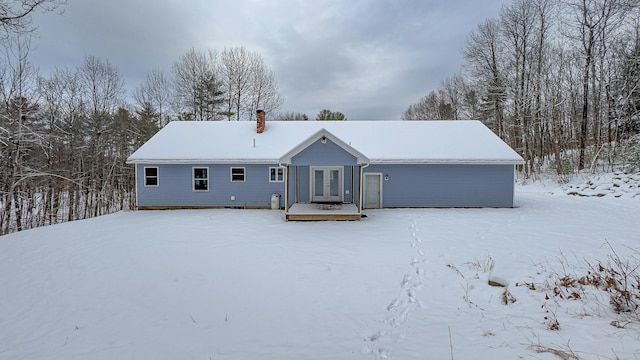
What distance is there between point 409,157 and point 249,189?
824 centimetres

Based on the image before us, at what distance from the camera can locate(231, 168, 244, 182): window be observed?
548 inches

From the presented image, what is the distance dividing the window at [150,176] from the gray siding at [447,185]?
10853 millimetres

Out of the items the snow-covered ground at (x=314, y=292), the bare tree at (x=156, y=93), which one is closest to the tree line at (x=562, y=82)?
the snow-covered ground at (x=314, y=292)

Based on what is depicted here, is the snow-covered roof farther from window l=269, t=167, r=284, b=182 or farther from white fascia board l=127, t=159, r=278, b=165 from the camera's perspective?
window l=269, t=167, r=284, b=182

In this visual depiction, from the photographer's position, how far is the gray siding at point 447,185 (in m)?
13.8

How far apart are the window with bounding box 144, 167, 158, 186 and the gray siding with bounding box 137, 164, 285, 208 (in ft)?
0.61

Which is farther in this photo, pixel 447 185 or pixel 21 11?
pixel 447 185

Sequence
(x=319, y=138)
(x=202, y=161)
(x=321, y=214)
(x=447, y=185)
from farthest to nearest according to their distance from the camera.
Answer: (x=447, y=185), (x=202, y=161), (x=319, y=138), (x=321, y=214)

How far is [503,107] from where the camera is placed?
994 inches

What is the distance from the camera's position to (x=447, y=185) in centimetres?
1385

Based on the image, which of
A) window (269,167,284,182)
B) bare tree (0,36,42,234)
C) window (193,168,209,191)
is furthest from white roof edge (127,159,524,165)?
bare tree (0,36,42,234)

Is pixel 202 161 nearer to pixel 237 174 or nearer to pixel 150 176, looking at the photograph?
pixel 237 174

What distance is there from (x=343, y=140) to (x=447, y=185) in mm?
5867

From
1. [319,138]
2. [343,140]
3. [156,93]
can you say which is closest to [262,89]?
[156,93]
